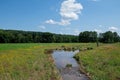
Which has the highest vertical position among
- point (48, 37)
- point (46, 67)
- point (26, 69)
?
point (48, 37)

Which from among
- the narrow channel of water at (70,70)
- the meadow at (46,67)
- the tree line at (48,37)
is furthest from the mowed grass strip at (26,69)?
the tree line at (48,37)

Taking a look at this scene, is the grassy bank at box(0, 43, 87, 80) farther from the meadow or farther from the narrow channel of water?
the narrow channel of water

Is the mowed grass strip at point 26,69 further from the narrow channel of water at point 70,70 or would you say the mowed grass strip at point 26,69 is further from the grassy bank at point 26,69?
the narrow channel of water at point 70,70

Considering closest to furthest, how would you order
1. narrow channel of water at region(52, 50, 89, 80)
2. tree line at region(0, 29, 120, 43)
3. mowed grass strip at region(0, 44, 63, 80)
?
mowed grass strip at region(0, 44, 63, 80), narrow channel of water at region(52, 50, 89, 80), tree line at region(0, 29, 120, 43)

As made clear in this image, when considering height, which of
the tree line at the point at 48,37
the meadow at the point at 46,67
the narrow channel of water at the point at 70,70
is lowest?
the narrow channel of water at the point at 70,70

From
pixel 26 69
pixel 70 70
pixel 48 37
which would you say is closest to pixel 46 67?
pixel 70 70

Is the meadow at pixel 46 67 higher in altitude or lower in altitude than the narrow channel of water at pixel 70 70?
higher

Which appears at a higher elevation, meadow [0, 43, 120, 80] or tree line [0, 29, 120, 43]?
tree line [0, 29, 120, 43]

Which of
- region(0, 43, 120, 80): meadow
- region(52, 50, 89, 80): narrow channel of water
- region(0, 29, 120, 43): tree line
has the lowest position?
region(52, 50, 89, 80): narrow channel of water

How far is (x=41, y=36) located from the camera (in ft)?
426

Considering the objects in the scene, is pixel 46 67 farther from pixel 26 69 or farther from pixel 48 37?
pixel 48 37

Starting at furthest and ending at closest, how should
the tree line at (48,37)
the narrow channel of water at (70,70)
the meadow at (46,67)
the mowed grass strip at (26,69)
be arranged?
the tree line at (48,37) → the narrow channel of water at (70,70) → the meadow at (46,67) → the mowed grass strip at (26,69)

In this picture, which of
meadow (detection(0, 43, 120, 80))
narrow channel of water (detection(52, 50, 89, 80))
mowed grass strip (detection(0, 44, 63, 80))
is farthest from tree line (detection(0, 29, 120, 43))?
mowed grass strip (detection(0, 44, 63, 80))

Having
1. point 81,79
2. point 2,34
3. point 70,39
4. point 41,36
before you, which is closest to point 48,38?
point 41,36
